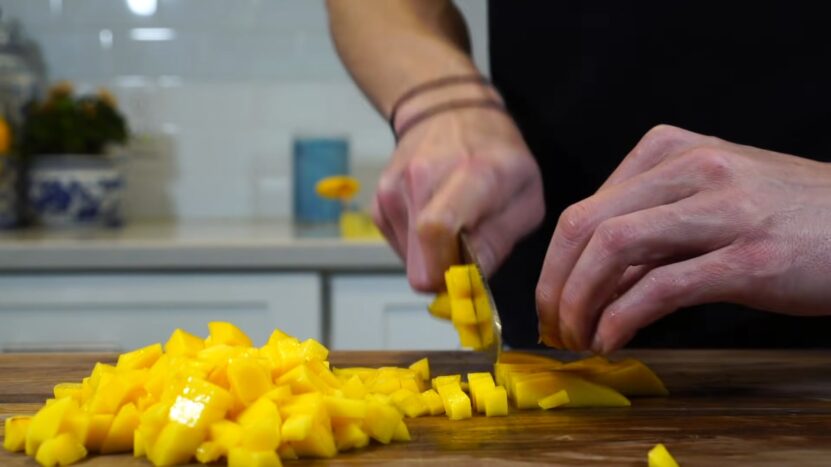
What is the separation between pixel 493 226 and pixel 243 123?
1.55 meters

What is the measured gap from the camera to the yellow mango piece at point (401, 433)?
85 centimetres

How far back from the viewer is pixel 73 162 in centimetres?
222

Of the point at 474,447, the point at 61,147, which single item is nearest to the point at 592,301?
the point at 474,447

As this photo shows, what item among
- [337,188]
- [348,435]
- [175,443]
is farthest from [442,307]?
[337,188]

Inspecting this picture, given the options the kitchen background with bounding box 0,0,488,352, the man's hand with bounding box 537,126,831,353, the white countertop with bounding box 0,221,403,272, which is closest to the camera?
the man's hand with bounding box 537,126,831,353

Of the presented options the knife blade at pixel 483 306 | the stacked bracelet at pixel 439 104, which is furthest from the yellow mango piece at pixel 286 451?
the stacked bracelet at pixel 439 104

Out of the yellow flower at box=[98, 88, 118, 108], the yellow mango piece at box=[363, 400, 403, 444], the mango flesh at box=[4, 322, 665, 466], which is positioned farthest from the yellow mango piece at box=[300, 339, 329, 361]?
the yellow flower at box=[98, 88, 118, 108]

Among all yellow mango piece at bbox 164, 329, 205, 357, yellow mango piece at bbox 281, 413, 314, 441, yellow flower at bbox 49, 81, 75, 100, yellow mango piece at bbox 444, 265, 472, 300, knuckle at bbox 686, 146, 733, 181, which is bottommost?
yellow mango piece at bbox 281, 413, 314, 441

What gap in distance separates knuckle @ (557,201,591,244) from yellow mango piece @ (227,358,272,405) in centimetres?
29

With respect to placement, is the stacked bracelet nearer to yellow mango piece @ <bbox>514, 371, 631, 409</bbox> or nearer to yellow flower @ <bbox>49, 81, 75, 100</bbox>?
yellow mango piece @ <bbox>514, 371, 631, 409</bbox>

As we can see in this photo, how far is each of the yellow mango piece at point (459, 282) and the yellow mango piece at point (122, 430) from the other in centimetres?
33

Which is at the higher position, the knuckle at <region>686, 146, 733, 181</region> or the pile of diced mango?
the knuckle at <region>686, 146, 733, 181</region>

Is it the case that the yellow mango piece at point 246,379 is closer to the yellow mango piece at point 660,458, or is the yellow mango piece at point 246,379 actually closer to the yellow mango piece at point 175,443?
the yellow mango piece at point 175,443

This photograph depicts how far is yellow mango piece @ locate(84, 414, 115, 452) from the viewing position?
0.81m
